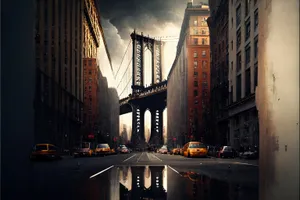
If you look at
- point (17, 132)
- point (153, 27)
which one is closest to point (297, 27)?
point (17, 132)

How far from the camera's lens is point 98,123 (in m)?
63.6

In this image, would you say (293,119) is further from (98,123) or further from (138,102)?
(138,102)

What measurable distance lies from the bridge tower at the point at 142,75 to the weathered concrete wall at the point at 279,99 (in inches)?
955

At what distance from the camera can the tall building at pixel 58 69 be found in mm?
39500

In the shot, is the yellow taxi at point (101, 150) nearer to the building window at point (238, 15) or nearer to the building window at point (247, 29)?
the building window at point (247, 29)

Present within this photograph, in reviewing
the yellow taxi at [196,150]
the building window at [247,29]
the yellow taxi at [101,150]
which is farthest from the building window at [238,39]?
the yellow taxi at [101,150]

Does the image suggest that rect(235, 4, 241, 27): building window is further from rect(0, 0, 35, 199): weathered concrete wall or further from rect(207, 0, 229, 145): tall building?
rect(0, 0, 35, 199): weathered concrete wall

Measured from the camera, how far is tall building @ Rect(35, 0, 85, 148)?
130 ft

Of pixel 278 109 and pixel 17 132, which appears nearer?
pixel 278 109

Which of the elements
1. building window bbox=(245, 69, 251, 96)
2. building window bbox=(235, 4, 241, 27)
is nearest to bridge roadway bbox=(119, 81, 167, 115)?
building window bbox=(235, 4, 241, 27)

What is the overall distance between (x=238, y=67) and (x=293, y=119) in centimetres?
4544

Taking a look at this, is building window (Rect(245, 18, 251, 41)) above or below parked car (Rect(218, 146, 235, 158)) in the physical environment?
above

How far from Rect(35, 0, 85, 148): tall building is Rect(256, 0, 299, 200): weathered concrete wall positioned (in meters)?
30.0

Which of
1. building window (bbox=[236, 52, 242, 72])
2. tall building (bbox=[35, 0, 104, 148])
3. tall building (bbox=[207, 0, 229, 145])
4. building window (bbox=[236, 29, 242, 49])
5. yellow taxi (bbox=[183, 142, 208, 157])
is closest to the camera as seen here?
tall building (bbox=[35, 0, 104, 148])
